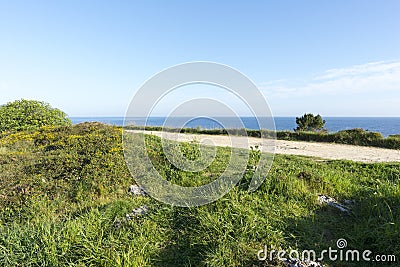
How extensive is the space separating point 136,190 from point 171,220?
57.4 inches

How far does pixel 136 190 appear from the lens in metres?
4.89

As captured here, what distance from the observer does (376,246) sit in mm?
3014

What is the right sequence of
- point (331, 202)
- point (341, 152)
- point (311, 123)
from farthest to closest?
1. point (311, 123)
2. point (341, 152)
3. point (331, 202)

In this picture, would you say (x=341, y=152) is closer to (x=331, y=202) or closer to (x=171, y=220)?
(x=331, y=202)

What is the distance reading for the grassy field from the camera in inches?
111

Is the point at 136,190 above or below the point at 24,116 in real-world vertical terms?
below

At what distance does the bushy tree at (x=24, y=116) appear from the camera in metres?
11.0

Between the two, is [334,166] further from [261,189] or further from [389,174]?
[261,189]

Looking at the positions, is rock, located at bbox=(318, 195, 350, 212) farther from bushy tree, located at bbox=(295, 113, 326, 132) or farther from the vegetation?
bushy tree, located at bbox=(295, 113, 326, 132)

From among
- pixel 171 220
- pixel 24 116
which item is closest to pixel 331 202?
pixel 171 220

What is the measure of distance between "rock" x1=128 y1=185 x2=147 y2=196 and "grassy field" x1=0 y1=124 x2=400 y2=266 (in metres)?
0.13

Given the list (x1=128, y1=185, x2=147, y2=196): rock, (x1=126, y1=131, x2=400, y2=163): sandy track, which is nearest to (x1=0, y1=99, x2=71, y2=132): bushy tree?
(x1=126, y1=131, x2=400, y2=163): sandy track

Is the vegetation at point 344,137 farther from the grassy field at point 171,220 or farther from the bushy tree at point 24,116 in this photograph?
the grassy field at point 171,220

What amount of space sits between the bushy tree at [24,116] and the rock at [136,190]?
8.40m
